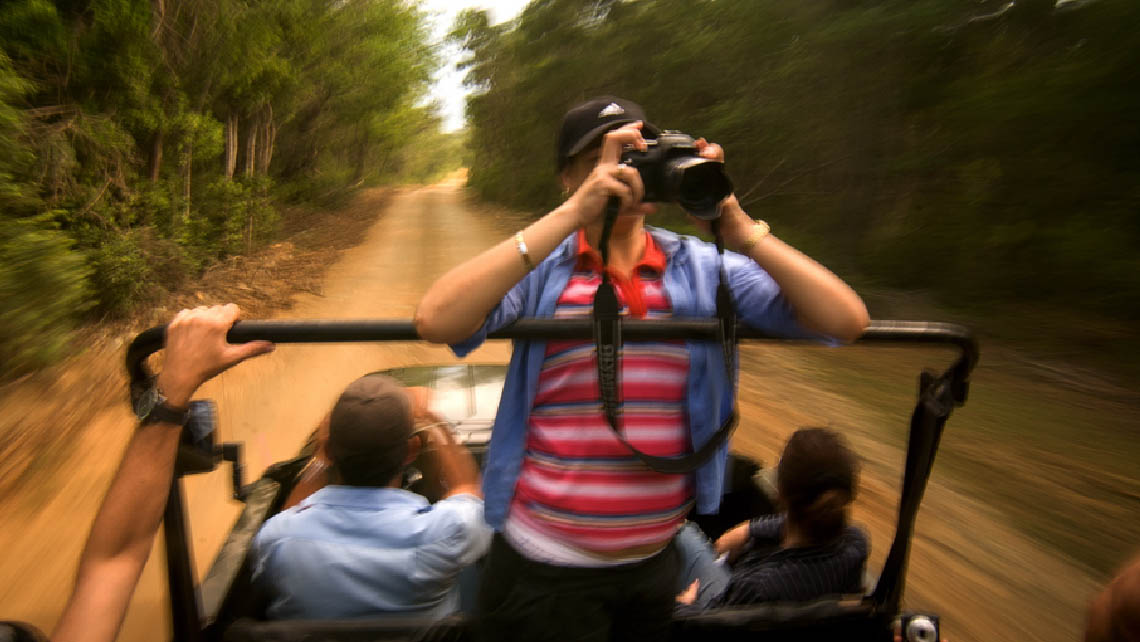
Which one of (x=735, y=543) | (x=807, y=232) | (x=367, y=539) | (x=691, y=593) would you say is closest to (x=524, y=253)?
(x=367, y=539)

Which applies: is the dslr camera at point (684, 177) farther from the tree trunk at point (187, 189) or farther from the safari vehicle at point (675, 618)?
the tree trunk at point (187, 189)

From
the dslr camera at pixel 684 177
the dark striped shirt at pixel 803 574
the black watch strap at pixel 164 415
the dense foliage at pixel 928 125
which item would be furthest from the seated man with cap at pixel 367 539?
the dense foliage at pixel 928 125

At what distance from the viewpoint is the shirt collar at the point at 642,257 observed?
4.13 feet

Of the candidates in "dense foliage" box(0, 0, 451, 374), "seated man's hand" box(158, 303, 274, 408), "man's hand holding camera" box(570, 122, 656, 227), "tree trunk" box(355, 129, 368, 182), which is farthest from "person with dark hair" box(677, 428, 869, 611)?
"tree trunk" box(355, 129, 368, 182)

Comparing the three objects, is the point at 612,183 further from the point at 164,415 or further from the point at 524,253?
the point at 164,415

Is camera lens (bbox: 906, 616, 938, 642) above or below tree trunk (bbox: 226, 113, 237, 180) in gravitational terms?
below

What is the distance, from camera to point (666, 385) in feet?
4.00

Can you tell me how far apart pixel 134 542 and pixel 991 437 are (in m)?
5.23

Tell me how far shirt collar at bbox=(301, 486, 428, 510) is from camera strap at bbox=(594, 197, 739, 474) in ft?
2.37

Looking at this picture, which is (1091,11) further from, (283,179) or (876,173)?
(283,179)

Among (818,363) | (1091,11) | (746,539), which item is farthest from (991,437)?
(1091,11)

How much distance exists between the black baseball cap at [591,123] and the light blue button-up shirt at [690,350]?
16 centimetres

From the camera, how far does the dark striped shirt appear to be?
1750 mm

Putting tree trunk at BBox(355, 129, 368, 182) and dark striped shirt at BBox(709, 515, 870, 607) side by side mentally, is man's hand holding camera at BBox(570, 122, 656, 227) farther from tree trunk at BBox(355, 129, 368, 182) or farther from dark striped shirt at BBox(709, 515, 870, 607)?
tree trunk at BBox(355, 129, 368, 182)
